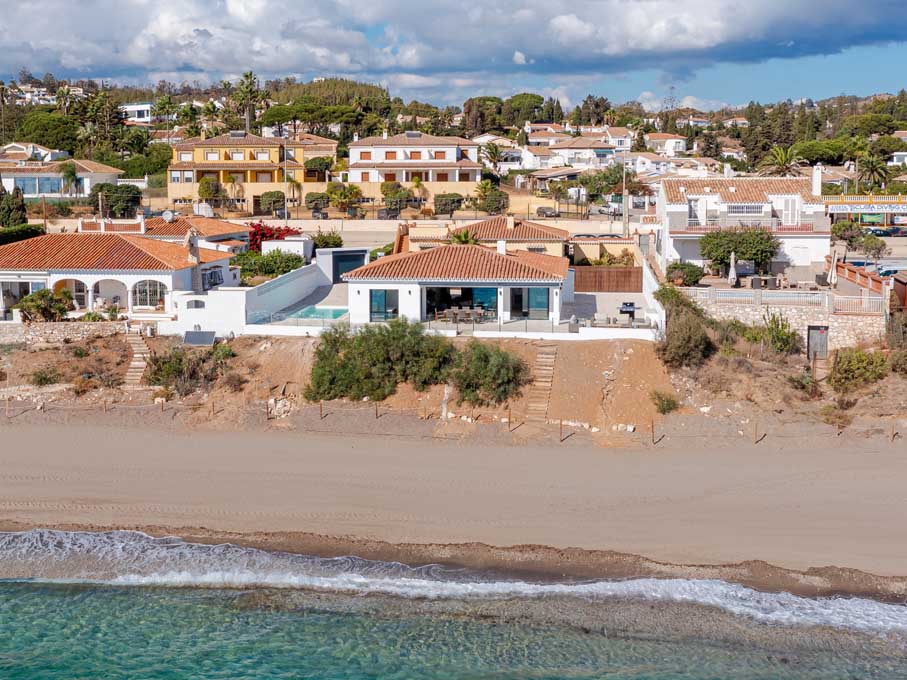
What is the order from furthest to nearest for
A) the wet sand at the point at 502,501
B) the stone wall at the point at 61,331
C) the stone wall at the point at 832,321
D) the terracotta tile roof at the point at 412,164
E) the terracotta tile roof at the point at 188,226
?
the terracotta tile roof at the point at 412,164, the terracotta tile roof at the point at 188,226, the stone wall at the point at 61,331, the stone wall at the point at 832,321, the wet sand at the point at 502,501

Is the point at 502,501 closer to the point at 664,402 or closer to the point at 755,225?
the point at 664,402

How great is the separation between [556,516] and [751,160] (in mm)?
88355

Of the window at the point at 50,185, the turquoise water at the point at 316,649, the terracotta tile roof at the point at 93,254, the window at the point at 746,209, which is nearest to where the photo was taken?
the turquoise water at the point at 316,649

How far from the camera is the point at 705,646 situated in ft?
57.3

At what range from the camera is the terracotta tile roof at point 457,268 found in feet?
104

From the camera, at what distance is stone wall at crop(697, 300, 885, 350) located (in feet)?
100

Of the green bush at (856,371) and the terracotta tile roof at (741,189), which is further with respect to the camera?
the terracotta tile roof at (741,189)

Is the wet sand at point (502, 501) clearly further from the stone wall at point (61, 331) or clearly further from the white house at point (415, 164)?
the white house at point (415, 164)

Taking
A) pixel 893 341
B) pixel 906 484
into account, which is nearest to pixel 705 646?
pixel 906 484

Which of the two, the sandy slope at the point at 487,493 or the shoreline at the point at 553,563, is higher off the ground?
the sandy slope at the point at 487,493

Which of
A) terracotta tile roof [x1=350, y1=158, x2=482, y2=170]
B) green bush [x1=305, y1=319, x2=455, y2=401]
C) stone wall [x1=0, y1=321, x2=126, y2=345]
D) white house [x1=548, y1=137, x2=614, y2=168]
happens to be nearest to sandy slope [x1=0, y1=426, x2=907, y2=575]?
green bush [x1=305, y1=319, x2=455, y2=401]

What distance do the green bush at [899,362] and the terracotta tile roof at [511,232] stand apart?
15651 mm

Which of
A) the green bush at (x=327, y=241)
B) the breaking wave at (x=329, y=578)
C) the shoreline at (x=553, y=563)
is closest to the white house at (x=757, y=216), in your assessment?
the green bush at (x=327, y=241)

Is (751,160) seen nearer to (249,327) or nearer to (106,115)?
(106,115)
